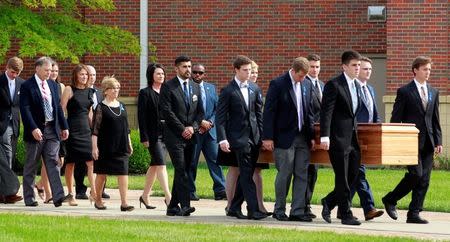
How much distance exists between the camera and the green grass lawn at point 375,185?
770 inches

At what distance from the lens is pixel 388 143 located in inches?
616

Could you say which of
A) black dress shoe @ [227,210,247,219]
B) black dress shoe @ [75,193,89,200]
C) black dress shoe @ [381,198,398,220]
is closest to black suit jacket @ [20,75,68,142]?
black dress shoe @ [75,193,89,200]

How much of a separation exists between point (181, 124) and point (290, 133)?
1418 millimetres

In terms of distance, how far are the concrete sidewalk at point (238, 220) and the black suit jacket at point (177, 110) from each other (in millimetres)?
1021

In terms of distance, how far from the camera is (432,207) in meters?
18.6

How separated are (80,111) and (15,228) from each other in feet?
17.5

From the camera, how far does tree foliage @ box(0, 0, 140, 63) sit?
2728 centimetres

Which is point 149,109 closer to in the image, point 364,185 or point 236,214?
point 236,214

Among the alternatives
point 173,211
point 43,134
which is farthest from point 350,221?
point 43,134

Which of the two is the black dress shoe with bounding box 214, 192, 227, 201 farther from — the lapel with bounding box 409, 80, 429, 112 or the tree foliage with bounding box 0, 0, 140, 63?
the tree foliage with bounding box 0, 0, 140, 63

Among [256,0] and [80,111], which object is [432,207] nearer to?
[80,111]

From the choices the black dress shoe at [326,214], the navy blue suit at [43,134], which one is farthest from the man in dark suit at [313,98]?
the navy blue suit at [43,134]

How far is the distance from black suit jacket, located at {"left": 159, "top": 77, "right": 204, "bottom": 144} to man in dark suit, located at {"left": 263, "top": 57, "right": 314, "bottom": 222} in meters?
1.12

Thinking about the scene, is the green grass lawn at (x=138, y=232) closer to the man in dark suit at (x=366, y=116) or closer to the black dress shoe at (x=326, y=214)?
the black dress shoe at (x=326, y=214)
